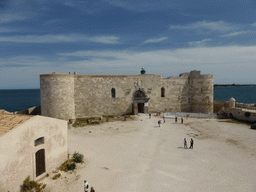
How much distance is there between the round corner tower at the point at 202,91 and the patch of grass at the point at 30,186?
30.5 meters

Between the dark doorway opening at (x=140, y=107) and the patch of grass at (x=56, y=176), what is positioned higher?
the dark doorway opening at (x=140, y=107)

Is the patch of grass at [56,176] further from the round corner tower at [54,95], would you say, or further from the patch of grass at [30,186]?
the round corner tower at [54,95]

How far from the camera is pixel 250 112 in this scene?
86.9ft

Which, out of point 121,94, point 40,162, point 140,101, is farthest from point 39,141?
point 140,101

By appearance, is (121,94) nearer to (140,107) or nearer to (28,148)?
(140,107)

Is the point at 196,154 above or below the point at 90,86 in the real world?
below

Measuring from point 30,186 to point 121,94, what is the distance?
2242 cm

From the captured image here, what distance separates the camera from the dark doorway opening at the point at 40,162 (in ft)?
34.9

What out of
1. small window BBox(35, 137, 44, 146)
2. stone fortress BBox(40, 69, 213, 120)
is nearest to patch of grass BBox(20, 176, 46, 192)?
small window BBox(35, 137, 44, 146)

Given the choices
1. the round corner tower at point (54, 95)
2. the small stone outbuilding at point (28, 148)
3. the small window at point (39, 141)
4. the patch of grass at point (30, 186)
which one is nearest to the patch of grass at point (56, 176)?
the small stone outbuilding at point (28, 148)

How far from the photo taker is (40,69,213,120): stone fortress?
25.9 m

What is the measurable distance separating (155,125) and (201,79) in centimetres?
1526

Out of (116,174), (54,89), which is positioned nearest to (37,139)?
(116,174)

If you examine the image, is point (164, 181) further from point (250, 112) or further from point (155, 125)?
point (250, 112)
